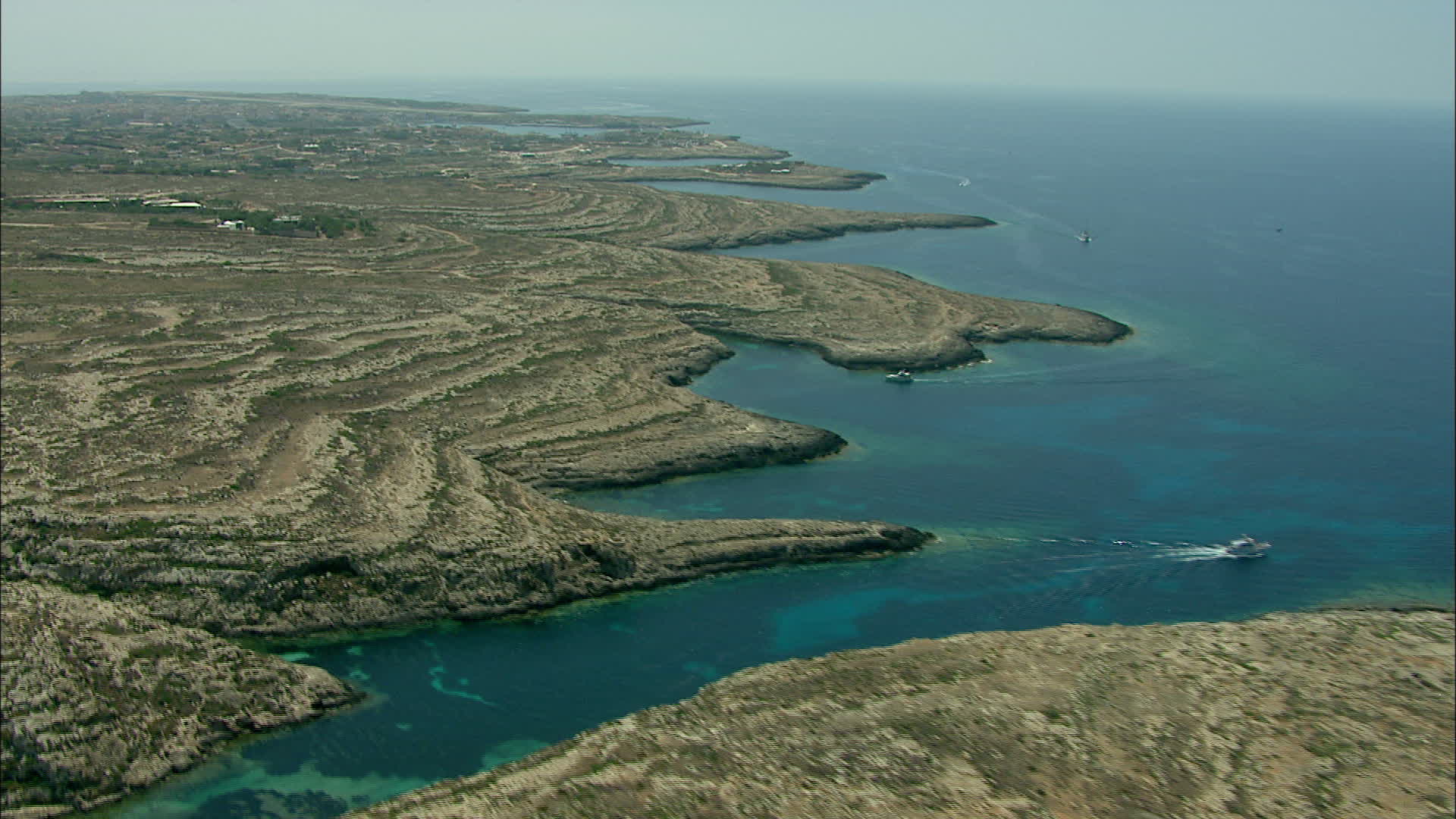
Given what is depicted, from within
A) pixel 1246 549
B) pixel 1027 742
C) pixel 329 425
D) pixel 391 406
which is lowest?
pixel 1246 549

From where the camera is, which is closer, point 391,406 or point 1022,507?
point 1022,507

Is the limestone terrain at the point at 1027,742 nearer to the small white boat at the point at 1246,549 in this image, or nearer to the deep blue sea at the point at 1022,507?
the deep blue sea at the point at 1022,507

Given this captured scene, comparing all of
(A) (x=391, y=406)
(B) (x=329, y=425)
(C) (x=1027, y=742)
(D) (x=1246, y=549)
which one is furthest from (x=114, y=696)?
(D) (x=1246, y=549)

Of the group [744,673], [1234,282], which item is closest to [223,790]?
[744,673]

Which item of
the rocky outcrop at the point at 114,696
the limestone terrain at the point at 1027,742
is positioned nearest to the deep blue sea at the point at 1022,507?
the rocky outcrop at the point at 114,696

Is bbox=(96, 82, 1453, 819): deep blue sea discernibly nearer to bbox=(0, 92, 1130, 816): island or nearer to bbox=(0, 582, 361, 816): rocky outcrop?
bbox=(0, 582, 361, 816): rocky outcrop

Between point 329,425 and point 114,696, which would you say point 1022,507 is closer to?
point 329,425

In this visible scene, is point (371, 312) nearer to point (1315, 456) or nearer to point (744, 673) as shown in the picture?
point (744, 673)
